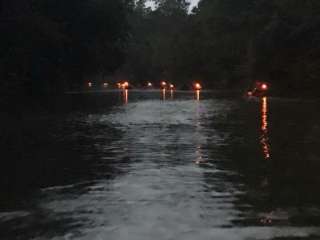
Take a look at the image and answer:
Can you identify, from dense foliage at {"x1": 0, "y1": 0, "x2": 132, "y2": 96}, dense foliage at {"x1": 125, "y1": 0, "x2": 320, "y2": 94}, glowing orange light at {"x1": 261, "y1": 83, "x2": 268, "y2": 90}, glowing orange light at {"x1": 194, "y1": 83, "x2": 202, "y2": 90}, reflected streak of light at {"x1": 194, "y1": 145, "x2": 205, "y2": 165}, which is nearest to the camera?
reflected streak of light at {"x1": 194, "y1": 145, "x2": 205, "y2": 165}

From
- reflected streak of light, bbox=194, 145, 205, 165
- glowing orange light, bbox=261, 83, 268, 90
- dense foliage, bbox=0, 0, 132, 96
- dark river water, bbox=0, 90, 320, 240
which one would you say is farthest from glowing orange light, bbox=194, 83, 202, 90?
reflected streak of light, bbox=194, 145, 205, 165

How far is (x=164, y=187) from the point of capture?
1240 centimetres

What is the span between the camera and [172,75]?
12588cm

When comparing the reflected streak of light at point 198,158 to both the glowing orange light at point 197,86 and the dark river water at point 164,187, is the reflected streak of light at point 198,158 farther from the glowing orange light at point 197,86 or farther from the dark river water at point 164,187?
the glowing orange light at point 197,86

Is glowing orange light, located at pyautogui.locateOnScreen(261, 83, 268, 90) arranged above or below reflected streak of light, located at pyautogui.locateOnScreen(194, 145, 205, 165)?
below

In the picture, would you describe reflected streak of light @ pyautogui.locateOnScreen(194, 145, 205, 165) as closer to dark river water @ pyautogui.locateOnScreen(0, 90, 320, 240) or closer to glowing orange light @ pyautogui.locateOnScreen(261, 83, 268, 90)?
dark river water @ pyautogui.locateOnScreen(0, 90, 320, 240)

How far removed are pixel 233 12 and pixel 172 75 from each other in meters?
24.8

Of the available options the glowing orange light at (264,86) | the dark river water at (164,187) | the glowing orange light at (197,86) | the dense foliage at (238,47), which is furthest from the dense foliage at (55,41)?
the glowing orange light at (197,86)

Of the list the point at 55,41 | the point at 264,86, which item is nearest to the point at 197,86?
the point at 264,86

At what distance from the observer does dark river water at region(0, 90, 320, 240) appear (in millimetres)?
9133

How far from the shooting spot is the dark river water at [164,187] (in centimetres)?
913

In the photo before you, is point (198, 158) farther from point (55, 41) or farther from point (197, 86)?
point (197, 86)

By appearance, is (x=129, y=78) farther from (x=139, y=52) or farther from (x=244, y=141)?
(x=244, y=141)

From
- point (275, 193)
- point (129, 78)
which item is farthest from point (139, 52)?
point (275, 193)
